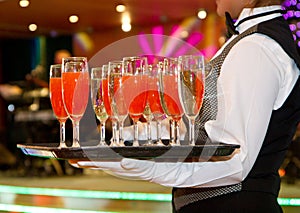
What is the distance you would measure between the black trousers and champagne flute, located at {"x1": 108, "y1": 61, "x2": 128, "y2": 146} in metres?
0.32

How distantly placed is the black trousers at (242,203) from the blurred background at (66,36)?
5008 millimetres

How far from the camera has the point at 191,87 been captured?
1.35 meters

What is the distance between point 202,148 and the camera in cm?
128

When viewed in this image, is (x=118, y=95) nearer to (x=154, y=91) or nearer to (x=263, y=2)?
(x=154, y=91)

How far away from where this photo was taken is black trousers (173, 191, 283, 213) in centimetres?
154

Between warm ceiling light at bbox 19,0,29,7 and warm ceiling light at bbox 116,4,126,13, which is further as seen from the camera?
warm ceiling light at bbox 116,4,126,13

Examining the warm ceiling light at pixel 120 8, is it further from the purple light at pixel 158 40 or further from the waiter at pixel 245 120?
the waiter at pixel 245 120

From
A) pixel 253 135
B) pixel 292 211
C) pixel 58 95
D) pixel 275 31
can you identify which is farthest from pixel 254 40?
pixel 292 211

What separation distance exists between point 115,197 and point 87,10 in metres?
3.82

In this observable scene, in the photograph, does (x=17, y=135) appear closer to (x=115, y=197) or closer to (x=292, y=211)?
(x=115, y=197)

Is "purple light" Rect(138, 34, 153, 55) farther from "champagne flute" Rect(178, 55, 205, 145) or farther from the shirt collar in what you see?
"champagne flute" Rect(178, 55, 205, 145)

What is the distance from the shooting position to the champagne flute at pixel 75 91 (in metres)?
1.43

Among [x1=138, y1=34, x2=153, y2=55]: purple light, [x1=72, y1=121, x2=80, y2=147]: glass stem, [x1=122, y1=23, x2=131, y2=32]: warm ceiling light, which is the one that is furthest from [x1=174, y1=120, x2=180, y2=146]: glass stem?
[x1=122, y1=23, x2=131, y2=32]: warm ceiling light

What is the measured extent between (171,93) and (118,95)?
114 mm
